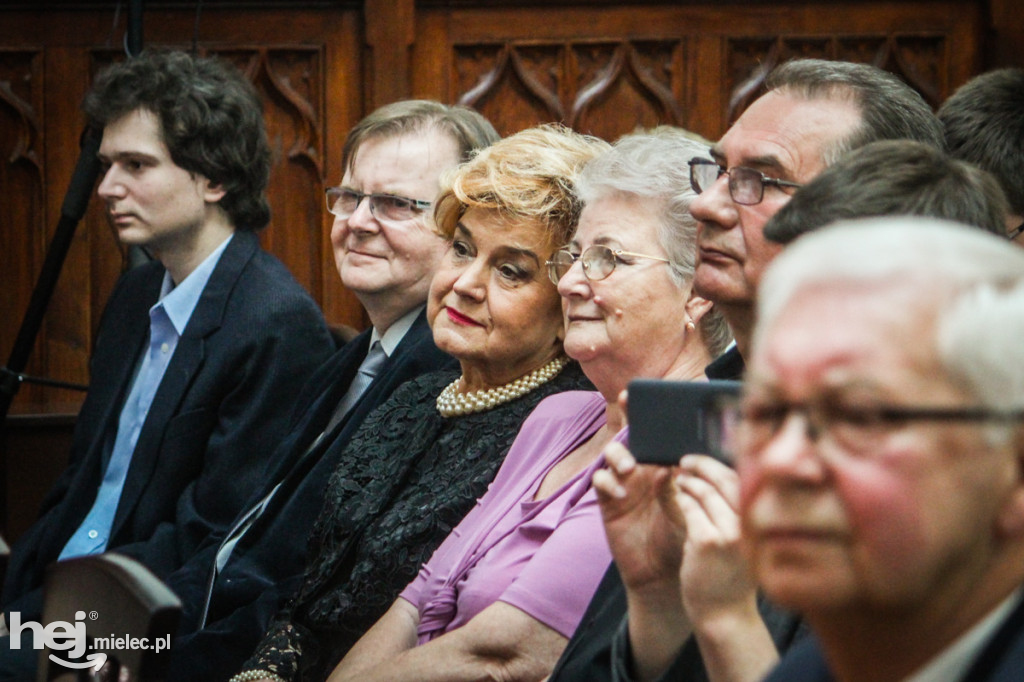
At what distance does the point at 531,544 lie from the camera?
208 centimetres

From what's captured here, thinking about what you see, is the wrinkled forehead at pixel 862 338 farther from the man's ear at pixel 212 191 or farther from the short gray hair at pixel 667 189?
the man's ear at pixel 212 191

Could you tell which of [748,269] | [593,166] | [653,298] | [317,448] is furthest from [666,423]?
[317,448]

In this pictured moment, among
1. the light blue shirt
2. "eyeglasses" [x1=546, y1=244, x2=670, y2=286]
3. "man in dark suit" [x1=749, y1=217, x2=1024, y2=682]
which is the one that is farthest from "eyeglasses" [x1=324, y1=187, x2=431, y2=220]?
"man in dark suit" [x1=749, y1=217, x2=1024, y2=682]

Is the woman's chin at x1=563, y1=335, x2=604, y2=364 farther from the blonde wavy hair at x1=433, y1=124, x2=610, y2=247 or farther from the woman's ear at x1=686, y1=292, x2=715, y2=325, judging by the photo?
the blonde wavy hair at x1=433, y1=124, x2=610, y2=247

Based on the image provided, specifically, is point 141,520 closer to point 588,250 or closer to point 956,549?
point 588,250

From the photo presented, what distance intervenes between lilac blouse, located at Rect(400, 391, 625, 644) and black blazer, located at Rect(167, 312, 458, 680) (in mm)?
481

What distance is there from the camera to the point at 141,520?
2988 mm

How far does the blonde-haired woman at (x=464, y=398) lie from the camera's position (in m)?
2.34

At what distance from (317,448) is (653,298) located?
38.6 inches

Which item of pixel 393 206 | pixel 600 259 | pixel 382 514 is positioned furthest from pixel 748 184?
pixel 393 206

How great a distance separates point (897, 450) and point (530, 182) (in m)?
1.65

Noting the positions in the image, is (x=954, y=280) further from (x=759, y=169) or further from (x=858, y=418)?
(x=759, y=169)

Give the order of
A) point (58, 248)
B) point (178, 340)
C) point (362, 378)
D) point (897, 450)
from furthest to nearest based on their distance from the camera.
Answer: point (58, 248), point (178, 340), point (362, 378), point (897, 450)

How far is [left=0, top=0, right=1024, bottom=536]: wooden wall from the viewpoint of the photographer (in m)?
4.05
